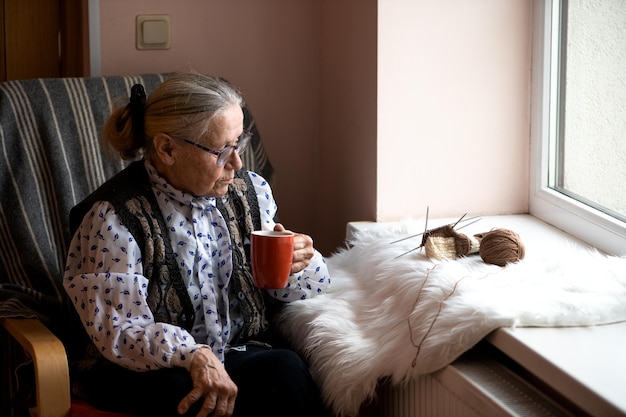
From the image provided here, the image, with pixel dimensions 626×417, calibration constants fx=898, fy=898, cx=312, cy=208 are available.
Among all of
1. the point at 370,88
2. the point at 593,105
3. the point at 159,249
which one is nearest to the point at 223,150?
the point at 159,249

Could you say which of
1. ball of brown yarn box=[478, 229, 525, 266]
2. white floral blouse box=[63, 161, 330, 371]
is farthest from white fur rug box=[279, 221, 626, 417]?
white floral blouse box=[63, 161, 330, 371]

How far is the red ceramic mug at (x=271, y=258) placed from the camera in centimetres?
173

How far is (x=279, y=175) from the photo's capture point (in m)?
2.67

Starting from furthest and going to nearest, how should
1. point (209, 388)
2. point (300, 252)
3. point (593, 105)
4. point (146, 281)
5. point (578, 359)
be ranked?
point (593, 105), point (300, 252), point (146, 281), point (209, 388), point (578, 359)

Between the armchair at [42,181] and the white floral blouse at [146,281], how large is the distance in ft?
0.88

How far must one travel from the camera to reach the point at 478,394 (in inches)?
59.4

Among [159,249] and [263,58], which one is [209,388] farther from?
[263,58]

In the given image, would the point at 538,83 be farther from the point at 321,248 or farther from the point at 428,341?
the point at 428,341

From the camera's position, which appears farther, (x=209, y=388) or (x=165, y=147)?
(x=165, y=147)

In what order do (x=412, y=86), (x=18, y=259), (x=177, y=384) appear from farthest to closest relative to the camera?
(x=412, y=86) → (x=18, y=259) → (x=177, y=384)

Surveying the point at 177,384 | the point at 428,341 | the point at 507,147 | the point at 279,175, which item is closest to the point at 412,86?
the point at 507,147

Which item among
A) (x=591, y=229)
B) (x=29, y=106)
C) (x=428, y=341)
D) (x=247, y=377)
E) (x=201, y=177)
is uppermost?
(x=29, y=106)

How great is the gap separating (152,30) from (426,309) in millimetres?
1225

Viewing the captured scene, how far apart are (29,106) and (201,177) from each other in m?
0.58
